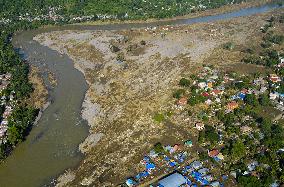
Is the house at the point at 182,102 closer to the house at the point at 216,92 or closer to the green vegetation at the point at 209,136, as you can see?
the house at the point at 216,92

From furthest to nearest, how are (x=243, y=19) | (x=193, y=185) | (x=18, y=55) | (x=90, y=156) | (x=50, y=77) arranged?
(x=243, y=19)
(x=18, y=55)
(x=50, y=77)
(x=90, y=156)
(x=193, y=185)

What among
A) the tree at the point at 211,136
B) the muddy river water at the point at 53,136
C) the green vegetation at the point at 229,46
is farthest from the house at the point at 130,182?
the green vegetation at the point at 229,46

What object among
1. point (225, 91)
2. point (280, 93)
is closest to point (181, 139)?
point (225, 91)

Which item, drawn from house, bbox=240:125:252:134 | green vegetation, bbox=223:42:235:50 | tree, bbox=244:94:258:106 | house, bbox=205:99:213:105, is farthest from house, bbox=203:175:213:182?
green vegetation, bbox=223:42:235:50

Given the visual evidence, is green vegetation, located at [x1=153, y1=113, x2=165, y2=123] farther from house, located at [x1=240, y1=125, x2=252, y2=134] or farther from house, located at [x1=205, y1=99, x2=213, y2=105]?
house, located at [x1=240, y1=125, x2=252, y2=134]

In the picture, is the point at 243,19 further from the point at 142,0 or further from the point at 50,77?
the point at 50,77

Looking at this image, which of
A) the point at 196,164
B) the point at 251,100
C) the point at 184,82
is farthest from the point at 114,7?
the point at 196,164
